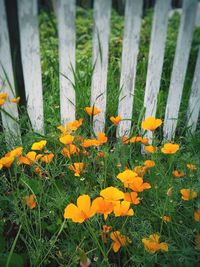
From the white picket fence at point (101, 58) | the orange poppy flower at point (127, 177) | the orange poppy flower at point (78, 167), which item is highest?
the white picket fence at point (101, 58)

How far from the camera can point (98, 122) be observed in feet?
6.94

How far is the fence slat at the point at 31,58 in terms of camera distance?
1.70m

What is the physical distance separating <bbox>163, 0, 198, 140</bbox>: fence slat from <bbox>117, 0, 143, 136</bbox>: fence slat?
0.26m

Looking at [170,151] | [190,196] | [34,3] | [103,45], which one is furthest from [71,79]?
[190,196]

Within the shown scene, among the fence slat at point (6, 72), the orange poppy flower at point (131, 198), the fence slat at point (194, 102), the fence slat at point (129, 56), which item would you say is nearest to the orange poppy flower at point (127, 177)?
the orange poppy flower at point (131, 198)

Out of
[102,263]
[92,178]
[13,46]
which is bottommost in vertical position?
[102,263]

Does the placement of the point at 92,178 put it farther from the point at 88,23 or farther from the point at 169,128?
the point at 88,23

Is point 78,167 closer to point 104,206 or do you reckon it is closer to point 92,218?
point 92,218

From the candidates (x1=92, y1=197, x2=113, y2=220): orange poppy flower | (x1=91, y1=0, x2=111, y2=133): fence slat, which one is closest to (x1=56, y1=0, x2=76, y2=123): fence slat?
(x1=91, y1=0, x2=111, y2=133): fence slat

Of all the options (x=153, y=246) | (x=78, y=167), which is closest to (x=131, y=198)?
(x=153, y=246)

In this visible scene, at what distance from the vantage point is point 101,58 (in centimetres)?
174

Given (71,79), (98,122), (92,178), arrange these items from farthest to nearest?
(98,122) → (71,79) → (92,178)

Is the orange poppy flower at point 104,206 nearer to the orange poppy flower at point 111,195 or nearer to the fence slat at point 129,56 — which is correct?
the orange poppy flower at point 111,195

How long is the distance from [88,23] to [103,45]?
2.99m
